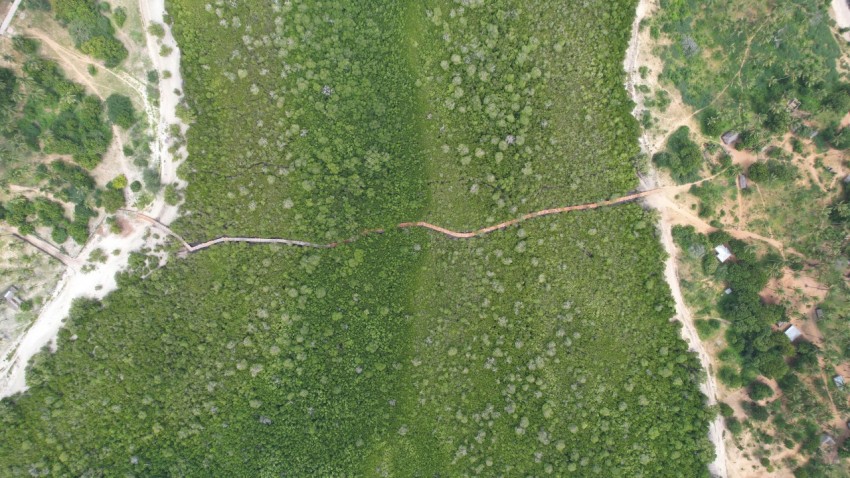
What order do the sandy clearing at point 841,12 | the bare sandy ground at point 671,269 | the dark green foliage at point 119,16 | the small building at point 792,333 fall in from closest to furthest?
the dark green foliage at point 119,16 → the small building at point 792,333 → the bare sandy ground at point 671,269 → the sandy clearing at point 841,12

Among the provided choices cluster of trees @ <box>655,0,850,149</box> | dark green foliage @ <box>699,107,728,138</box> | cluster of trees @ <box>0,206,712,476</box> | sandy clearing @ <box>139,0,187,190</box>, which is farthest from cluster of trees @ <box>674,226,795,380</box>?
sandy clearing @ <box>139,0,187,190</box>

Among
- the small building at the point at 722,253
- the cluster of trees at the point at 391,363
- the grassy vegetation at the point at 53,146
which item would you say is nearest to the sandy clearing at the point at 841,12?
the small building at the point at 722,253

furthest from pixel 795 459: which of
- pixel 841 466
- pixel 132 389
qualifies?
pixel 132 389

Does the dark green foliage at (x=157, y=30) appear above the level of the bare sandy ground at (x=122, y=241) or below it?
above

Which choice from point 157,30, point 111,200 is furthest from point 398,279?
point 157,30

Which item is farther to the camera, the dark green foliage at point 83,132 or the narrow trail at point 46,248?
the narrow trail at point 46,248

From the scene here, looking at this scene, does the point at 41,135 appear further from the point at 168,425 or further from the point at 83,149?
the point at 168,425

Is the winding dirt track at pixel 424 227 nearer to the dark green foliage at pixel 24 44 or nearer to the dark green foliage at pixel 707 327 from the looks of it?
the dark green foliage at pixel 707 327

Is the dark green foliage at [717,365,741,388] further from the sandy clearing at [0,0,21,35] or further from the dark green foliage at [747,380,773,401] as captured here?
the sandy clearing at [0,0,21,35]
